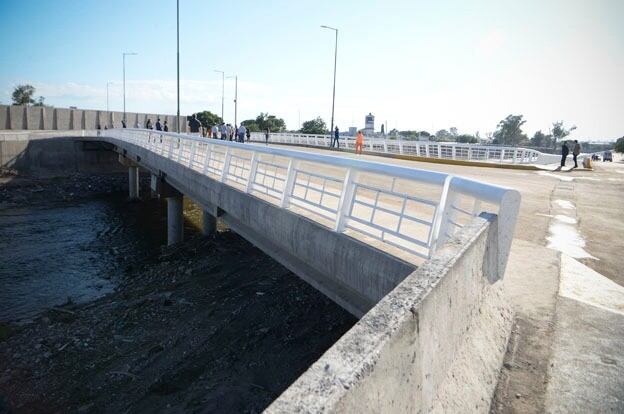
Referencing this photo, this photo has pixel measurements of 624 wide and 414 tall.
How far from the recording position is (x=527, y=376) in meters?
2.80

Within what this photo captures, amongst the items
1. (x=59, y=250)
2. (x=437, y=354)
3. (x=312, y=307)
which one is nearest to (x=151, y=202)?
(x=59, y=250)

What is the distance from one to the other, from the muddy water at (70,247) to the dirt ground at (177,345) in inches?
59.0

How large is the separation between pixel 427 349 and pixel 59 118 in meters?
70.7

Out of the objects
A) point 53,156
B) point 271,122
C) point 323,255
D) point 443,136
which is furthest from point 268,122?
point 323,255

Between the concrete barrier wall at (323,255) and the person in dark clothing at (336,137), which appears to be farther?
the person in dark clothing at (336,137)

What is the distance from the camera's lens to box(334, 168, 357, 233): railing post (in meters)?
4.84

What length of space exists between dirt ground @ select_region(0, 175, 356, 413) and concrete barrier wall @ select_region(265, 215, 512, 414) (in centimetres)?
394

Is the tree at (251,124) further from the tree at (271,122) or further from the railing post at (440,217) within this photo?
the railing post at (440,217)

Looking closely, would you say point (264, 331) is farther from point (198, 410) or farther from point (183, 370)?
point (198, 410)

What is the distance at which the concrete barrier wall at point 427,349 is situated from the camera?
1492mm

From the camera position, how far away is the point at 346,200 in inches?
194

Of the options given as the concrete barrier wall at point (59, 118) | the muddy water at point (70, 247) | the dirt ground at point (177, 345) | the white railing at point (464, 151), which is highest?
the concrete barrier wall at point (59, 118)

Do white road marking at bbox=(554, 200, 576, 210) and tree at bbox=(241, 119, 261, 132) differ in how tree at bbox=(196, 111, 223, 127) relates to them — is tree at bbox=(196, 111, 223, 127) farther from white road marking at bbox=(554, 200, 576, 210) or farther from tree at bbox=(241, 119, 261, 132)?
white road marking at bbox=(554, 200, 576, 210)

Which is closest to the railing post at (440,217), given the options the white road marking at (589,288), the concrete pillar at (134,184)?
the white road marking at (589,288)
